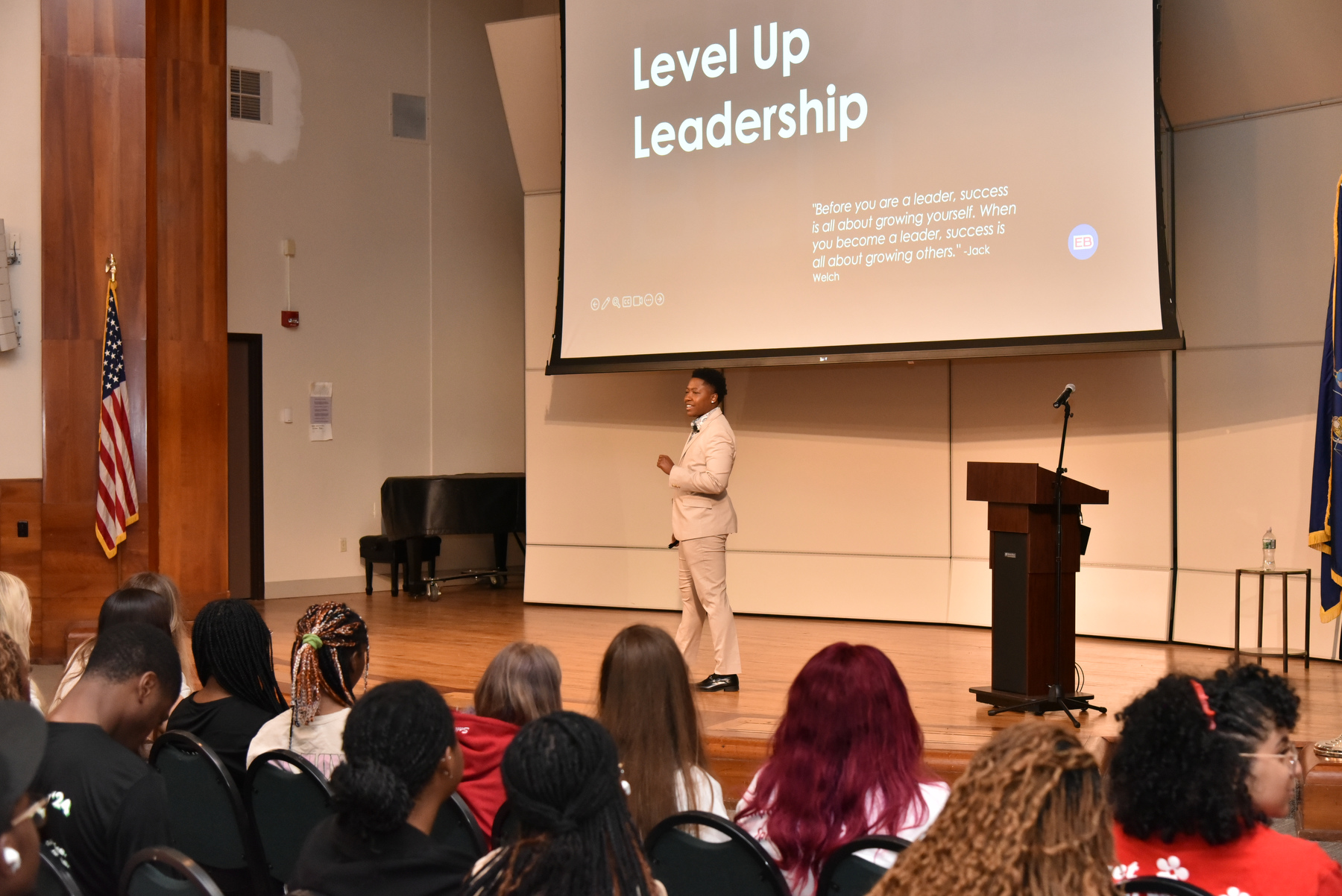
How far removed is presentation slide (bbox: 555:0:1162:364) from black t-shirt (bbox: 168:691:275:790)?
171 inches

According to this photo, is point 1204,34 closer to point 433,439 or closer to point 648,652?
point 648,652

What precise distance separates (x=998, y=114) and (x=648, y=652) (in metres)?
4.67

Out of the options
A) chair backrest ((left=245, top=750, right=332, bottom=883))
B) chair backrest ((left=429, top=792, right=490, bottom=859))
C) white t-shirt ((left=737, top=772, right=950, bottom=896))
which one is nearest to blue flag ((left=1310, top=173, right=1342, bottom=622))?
white t-shirt ((left=737, top=772, right=950, bottom=896))

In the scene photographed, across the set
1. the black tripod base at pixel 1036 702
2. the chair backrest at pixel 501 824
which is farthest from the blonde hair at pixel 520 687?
the black tripod base at pixel 1036 702

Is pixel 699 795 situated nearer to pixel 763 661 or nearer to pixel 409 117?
pixel 763 661

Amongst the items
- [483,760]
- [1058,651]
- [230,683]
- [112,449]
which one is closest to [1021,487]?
[1058,651]

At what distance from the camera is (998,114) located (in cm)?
607

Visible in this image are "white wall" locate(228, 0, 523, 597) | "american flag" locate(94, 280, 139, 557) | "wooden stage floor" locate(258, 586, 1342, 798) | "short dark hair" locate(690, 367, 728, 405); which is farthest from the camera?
"white wall" locate(228, 0, 523, 597)

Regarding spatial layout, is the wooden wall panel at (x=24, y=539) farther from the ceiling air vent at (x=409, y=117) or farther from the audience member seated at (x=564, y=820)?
the audience member seated at (x=564, y=820)

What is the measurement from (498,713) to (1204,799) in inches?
56.4

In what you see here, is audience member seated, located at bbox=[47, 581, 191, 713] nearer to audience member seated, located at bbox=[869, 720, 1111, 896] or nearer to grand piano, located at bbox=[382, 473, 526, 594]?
audience member seated, located at bbox=[869, 720, 1111, 896]

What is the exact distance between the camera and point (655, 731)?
223 cm

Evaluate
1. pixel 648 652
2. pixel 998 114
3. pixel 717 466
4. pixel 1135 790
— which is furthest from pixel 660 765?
pixel 998 114

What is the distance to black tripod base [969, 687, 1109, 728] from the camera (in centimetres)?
436
